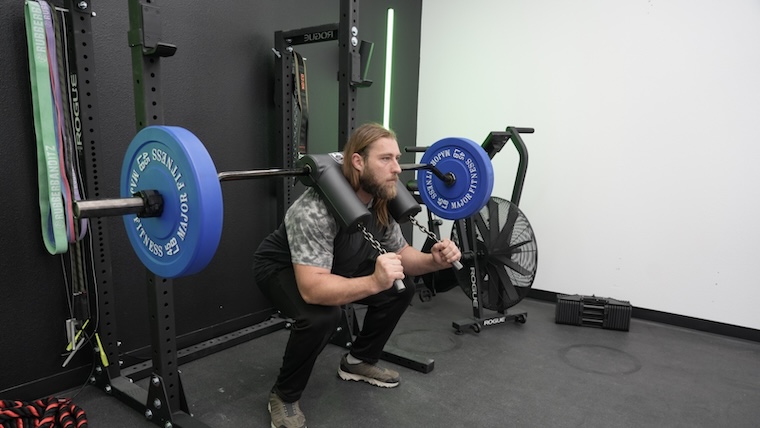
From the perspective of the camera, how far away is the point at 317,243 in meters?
1.81

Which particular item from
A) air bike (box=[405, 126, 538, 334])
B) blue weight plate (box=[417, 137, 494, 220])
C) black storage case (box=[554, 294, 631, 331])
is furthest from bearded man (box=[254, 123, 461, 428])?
black storage case (box=[554, 294, 631, 331])

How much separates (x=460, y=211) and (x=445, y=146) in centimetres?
34

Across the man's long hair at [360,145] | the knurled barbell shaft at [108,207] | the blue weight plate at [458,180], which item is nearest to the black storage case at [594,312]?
the blue weight plate at [458,180]

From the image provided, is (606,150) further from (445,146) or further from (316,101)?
(316,101)

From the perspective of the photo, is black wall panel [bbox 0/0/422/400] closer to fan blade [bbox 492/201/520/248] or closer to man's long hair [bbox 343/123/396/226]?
man's long hair [bbox 343/123/396/226]

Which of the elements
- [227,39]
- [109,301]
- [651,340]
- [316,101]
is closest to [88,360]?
[109,301]

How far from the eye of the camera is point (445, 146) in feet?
7.86

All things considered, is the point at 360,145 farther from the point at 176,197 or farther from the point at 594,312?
the point at 594,312

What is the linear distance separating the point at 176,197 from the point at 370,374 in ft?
4.36

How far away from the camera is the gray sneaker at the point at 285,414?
185 centimetres

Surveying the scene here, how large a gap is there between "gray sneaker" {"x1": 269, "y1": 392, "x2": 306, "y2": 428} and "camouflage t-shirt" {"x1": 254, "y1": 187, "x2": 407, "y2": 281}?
51cm

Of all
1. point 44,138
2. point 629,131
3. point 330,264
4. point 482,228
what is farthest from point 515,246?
point 44,138

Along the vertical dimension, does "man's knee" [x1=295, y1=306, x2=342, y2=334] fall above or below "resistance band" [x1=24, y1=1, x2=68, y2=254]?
below

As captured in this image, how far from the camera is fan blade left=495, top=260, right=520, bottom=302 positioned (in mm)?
2967
